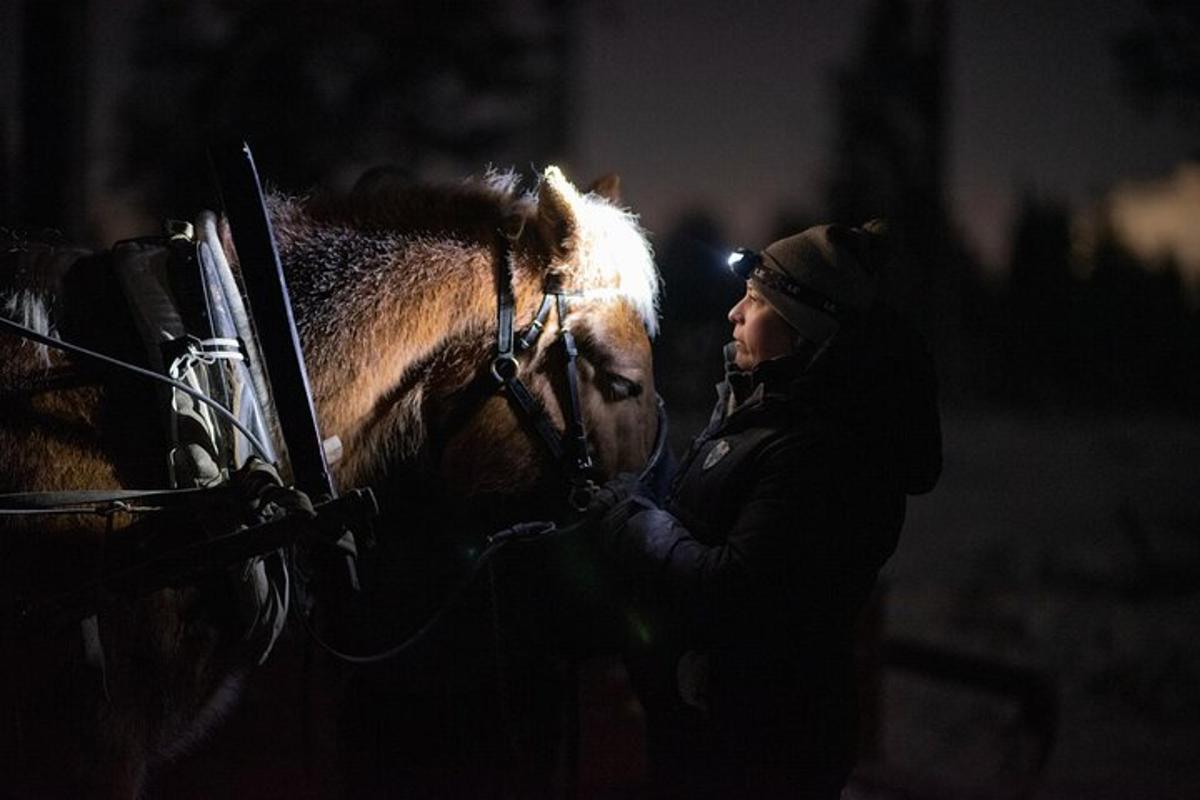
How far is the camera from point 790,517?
80.9 inches

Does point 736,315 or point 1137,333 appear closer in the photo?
A: point 736,315

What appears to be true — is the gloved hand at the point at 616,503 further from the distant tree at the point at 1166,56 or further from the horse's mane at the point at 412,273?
the distant tree at the point at 1166,56

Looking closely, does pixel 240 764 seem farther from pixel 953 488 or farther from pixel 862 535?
pixel 953 488

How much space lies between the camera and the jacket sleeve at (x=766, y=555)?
205 centimetres

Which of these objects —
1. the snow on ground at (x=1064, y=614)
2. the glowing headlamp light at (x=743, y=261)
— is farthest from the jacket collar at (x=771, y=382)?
the snow on ground at (x=1064, y=614)

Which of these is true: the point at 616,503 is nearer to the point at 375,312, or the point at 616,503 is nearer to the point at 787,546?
the point at 787,546

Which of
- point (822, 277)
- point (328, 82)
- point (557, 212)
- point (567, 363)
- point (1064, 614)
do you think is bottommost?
point (1064, 614)

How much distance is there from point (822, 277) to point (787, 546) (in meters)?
0.57

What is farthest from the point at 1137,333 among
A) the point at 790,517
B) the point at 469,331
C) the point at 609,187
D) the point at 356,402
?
the point at 356,402

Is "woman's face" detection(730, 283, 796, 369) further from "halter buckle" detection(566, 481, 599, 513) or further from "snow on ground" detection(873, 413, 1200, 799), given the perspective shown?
"snow on ground" detection(873, 413, 1200, 799)

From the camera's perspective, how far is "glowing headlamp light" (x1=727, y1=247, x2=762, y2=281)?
2.35 meters

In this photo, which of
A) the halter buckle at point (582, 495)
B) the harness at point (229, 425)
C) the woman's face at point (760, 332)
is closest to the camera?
the harness at point (229, 425)

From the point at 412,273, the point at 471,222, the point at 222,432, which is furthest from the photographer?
the point at 471,222

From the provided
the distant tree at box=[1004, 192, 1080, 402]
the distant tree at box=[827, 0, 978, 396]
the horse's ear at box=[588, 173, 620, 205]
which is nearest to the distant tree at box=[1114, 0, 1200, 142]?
the distant tree at box=[827, 0, 978, 396]
